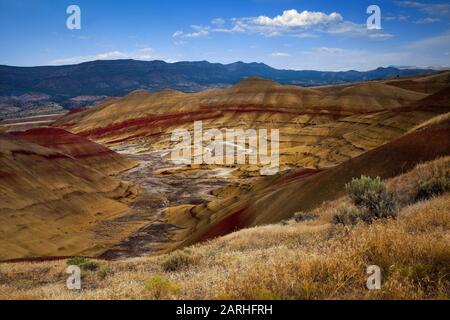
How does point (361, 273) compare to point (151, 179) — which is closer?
point (361, 273)

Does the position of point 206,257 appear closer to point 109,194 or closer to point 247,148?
point 109,194

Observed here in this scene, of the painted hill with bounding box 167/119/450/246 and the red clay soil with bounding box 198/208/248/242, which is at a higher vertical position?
the painted hill with bounding box 167/119/450/246

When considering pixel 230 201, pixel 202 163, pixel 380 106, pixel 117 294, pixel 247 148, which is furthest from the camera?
pixel 380 106

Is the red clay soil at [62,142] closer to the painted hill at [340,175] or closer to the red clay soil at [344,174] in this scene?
the painted hill at [340,175]

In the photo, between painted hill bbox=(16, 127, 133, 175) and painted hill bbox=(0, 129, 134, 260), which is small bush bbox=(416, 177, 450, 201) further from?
painted hill bbox=(16, 127, 133, 175)

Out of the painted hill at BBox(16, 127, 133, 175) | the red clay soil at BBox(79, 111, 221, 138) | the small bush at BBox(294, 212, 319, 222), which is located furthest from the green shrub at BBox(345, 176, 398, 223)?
the red clay soil at BBox(79, 111, 221, 138)

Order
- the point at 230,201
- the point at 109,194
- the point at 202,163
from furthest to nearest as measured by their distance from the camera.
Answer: the point at 202,163 < the point at 109,194 < the point at 230,201

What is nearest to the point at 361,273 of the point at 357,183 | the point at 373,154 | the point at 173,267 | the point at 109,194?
the point at 173,267
